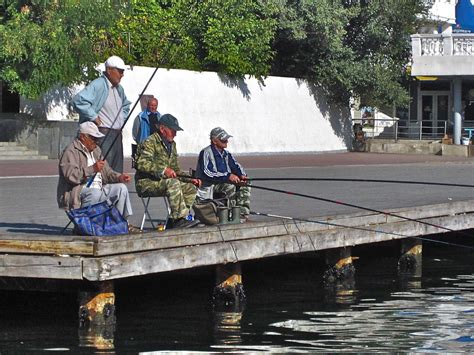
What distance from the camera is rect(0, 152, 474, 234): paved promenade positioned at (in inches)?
642

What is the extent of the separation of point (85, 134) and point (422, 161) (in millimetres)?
25156

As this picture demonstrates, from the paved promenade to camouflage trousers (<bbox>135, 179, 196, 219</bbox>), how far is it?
125 centimetres

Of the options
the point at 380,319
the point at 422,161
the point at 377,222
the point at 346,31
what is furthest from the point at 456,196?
the point at 346,31

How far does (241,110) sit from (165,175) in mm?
25677

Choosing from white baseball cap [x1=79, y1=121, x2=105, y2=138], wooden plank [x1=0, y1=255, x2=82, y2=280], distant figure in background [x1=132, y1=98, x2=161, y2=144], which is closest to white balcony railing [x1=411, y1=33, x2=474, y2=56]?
distant figure in background [x1=132, y1=98, x2=161, y2=144]

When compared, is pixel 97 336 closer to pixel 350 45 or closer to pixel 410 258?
pixel 410 258

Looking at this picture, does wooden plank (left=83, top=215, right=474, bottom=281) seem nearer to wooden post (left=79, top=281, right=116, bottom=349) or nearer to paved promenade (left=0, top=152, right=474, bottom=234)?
wooden post (left=79, top=281, right=116, bottom=349)

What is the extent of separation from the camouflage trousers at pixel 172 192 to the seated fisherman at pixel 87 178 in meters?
0.76

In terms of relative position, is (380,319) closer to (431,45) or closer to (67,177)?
(67,177)

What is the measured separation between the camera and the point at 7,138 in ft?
105

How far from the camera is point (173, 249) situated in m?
11.7

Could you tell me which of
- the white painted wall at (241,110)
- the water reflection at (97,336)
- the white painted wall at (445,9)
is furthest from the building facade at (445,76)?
the water reflection at (97,336)

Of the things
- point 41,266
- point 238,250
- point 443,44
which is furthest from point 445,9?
point 41,266

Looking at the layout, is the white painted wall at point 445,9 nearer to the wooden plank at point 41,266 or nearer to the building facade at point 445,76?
the building facade at point 445,76
